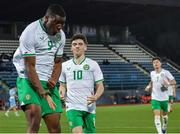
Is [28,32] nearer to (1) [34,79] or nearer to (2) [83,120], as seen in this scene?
(1) [34,79]

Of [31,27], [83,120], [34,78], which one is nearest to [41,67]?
[34,78]

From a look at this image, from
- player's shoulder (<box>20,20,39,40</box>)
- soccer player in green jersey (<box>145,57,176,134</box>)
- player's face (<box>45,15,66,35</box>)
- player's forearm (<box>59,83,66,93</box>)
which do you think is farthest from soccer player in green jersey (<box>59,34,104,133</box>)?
soccer player in green jersey (<box>145,57,176,134</box>)

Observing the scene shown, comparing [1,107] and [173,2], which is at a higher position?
[173,2]

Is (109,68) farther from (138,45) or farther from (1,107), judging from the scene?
(1,107)

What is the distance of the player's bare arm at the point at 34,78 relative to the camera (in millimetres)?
7070

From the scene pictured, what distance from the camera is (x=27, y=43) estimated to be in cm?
715

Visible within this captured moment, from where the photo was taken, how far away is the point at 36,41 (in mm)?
7246

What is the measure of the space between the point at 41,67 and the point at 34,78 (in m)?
0.35

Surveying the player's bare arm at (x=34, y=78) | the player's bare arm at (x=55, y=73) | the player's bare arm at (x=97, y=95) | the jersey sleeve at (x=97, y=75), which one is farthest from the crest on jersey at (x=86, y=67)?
the player's bare arm at (x=34, y=78)

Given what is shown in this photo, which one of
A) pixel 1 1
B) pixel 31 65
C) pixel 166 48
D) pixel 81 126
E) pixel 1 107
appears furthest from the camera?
pixel 166 48

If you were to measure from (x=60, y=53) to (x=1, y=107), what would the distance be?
99.5 feet

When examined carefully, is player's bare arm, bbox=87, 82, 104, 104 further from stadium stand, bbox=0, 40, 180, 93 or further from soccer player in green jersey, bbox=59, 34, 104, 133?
stadium stand, bbox=0, 40, 180, 93

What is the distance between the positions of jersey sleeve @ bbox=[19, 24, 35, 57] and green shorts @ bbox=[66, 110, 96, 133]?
2471 mm

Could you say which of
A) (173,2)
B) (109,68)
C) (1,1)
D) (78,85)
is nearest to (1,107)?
(1,1)
